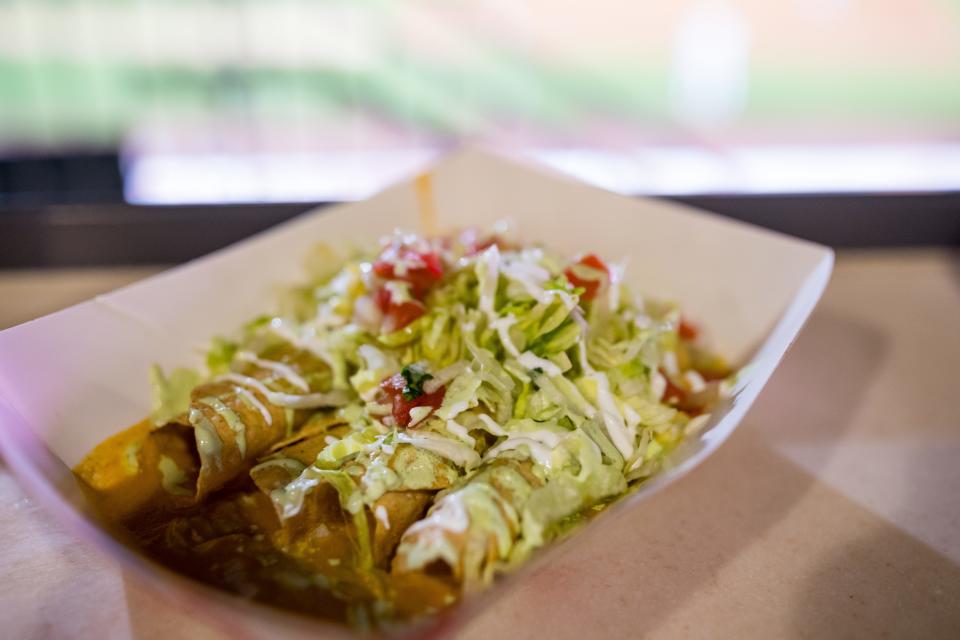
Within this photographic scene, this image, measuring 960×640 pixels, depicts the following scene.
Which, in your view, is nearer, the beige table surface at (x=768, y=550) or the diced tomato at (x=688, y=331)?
the beige table surface at (x=768, y=550)

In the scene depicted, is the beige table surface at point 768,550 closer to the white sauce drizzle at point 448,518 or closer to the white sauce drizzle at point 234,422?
the white sauce drizzle at point 448,518

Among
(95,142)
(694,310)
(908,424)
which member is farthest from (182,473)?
(95,142)

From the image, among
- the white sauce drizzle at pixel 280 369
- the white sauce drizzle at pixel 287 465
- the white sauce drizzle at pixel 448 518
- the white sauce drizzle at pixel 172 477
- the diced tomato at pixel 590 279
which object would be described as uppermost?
the diced tomato at pixel 590 279

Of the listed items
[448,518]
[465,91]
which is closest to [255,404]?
[448,518]

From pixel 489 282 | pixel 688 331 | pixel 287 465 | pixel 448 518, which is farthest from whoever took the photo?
pixel 688 331

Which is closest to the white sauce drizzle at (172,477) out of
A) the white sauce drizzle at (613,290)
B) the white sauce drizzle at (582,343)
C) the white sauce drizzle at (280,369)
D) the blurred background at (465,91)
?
the white sauce drizzle at (280,369)

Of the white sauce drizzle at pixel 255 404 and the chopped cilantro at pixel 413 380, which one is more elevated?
the chopped cilantro at pixel 413 380

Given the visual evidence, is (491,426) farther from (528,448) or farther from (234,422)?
(234,422)
